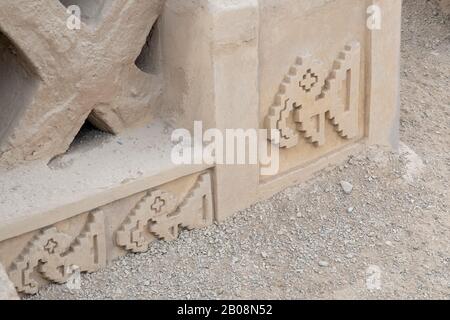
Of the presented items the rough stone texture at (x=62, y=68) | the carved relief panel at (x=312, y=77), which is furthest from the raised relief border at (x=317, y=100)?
the rough stone texture at (x=62, y=68)

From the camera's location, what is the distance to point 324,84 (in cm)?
374

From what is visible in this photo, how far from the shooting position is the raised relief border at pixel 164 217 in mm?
3322

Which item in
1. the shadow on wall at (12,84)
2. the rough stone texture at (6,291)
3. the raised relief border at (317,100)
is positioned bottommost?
the rough stone texture at (6,291)

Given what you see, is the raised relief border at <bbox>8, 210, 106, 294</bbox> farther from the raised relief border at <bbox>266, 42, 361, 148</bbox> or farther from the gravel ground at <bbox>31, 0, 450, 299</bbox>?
the raised relief border at <bbox>266, 42, 361, 148</bbox>

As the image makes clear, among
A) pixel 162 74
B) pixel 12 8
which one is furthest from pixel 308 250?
pixel 12 8

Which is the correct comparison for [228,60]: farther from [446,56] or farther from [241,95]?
[446,56]

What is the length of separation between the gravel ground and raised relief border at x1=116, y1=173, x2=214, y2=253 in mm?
40

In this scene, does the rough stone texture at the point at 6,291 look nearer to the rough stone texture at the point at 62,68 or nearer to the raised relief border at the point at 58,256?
the raised relief border at the point at 58,256

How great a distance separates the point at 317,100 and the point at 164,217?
78cm

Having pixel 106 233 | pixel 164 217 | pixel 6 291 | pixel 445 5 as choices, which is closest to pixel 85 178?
pixel 106 233

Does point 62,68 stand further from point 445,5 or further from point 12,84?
point 445,5

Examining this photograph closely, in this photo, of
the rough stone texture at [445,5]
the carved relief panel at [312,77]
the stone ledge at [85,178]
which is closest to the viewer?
the stone ledge at [85,178]

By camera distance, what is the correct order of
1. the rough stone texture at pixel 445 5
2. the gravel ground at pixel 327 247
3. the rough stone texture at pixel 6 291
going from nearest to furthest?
the rough stone texture at pixel 6 291, the gravel ground at pixel 327 247, the rough stone texture at pixel 445 5

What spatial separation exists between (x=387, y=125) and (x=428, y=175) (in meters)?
0.27
